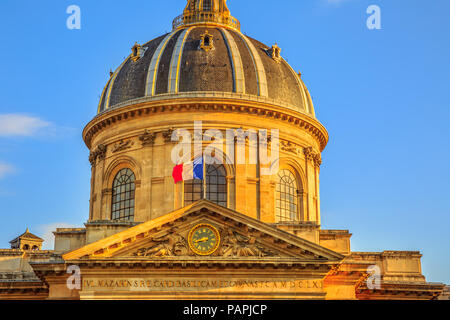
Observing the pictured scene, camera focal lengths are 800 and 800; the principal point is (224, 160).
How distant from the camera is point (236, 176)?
45.7m

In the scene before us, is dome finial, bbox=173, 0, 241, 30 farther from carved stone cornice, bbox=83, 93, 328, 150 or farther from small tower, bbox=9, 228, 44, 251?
small tower, bbox=9, 228, 44, 251

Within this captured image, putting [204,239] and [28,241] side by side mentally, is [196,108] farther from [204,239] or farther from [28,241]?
[28,241]

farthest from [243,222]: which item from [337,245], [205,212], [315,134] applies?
[315,134]

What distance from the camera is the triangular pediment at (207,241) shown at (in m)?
36.3

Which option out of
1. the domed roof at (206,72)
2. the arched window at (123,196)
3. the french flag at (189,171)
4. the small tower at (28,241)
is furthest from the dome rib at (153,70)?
the small tower at (28,241)

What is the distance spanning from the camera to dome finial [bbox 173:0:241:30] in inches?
2100

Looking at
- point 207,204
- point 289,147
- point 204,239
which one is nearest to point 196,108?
point 289,147

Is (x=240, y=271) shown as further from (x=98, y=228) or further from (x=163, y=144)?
(x=163, y=144)

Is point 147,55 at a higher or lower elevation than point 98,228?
higher

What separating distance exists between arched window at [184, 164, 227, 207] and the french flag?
19.2 inches

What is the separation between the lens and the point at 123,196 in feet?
156

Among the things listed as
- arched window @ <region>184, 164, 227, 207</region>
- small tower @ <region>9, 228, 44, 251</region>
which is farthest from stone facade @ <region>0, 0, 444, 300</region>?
small tower @ <region>9, 228, 44, 251</region>
